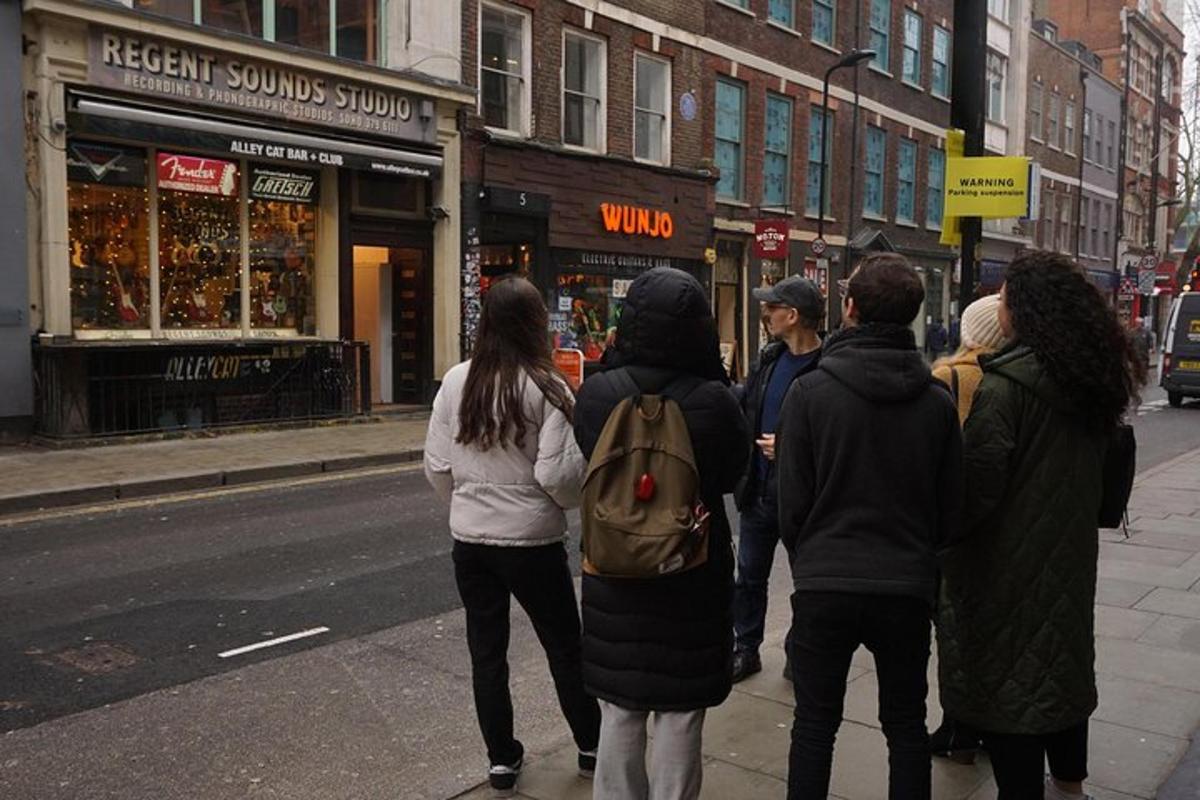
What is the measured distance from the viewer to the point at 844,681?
120 inches

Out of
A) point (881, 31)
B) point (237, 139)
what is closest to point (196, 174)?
point (237, 139)

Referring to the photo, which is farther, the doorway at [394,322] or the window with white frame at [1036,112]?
the window with white frame at [1036,112]

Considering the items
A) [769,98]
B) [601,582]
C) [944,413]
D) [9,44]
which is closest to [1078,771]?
[944,413]

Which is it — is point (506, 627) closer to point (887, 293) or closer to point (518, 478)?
point (518, 478)

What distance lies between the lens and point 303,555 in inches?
304

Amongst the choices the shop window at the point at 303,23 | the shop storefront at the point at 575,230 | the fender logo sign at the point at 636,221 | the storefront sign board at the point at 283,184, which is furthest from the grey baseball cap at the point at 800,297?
the fender logo sign at the point at 636,221

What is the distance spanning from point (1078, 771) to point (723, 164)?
852 inches

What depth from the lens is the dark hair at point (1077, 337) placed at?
3033 mm

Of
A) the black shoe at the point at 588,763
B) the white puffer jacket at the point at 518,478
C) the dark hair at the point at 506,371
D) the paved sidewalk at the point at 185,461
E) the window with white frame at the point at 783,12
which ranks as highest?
the window with white frame at the point at 783,12

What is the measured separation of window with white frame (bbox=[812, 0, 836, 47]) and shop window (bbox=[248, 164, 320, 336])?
15.2 metres

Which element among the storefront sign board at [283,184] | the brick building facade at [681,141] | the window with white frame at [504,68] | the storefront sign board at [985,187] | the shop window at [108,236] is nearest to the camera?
the storefront sign board at [985,187]

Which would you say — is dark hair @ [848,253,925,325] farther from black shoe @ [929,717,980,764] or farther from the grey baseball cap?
black shoe @ [929,717,980,764]

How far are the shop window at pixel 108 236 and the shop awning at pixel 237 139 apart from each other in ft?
1.57

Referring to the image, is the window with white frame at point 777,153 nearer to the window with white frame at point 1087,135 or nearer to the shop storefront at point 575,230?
the shop storefront at point 575,230
